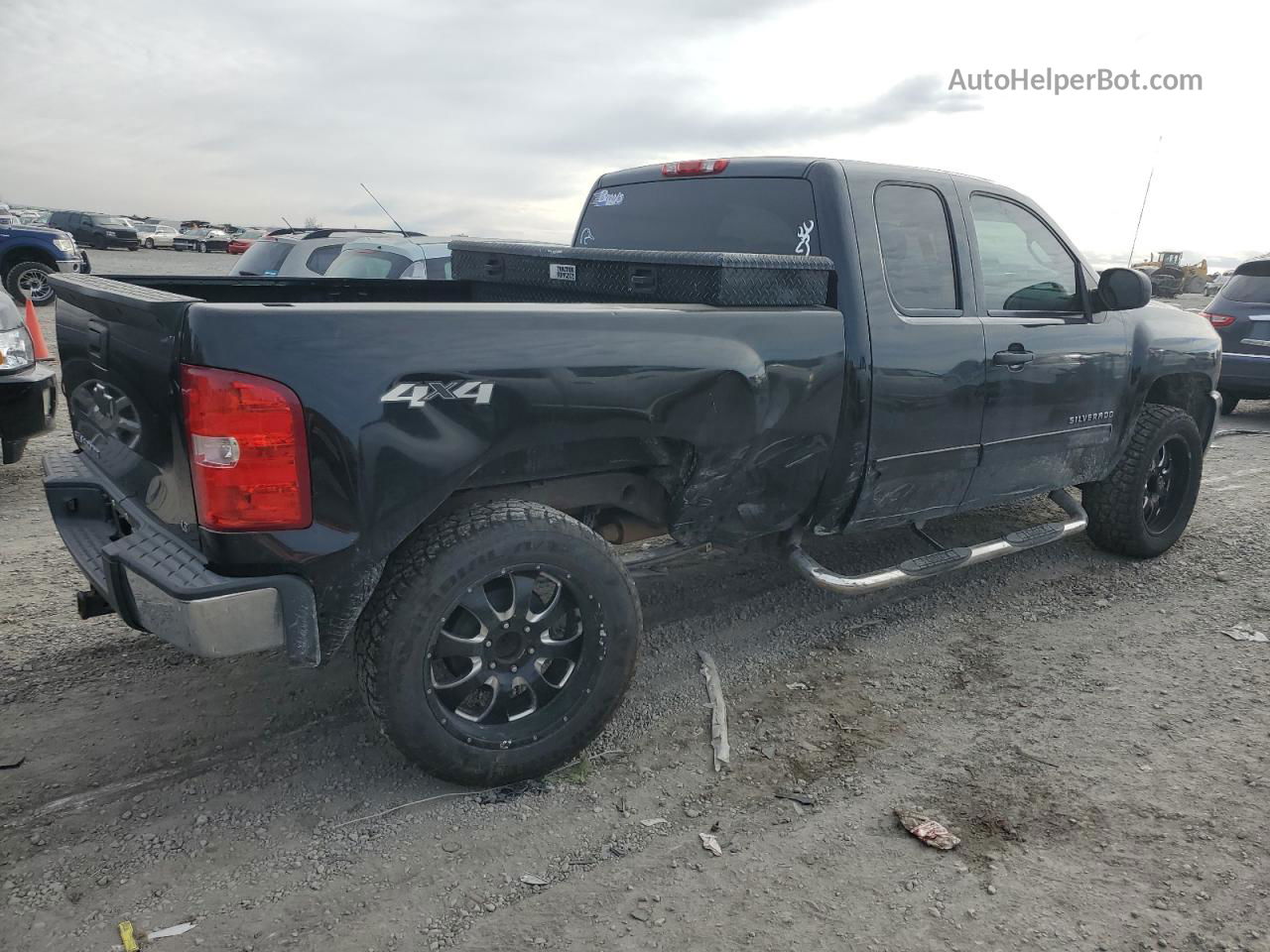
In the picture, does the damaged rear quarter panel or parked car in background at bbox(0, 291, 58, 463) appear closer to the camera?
the damaged rear quarter panel

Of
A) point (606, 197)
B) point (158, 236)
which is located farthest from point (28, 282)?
point (158, 236)

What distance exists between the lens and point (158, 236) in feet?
166

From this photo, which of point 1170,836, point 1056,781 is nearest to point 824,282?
point 1056,781

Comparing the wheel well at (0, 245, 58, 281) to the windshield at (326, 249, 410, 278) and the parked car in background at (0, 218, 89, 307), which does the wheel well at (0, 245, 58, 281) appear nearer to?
the parked car in background at (0, 218, 89, 307)

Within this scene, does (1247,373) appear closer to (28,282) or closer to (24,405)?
(24,405)

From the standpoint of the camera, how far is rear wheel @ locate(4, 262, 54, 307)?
16086 mm

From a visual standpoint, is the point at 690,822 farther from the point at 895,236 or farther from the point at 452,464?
the point at 895,236

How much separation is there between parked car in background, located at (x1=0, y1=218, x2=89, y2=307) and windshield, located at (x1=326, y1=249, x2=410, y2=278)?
432 inches

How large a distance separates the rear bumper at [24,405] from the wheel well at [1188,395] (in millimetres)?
6269

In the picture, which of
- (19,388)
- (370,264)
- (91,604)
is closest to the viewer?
(91,604)

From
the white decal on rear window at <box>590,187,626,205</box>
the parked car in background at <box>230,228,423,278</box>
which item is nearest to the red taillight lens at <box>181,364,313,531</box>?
the white decal on rear window at <box>590,187,626,205</box>

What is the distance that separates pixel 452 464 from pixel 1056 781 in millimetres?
2223

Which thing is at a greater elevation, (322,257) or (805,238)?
(805,238)

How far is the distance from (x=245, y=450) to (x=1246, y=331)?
33.7ft
